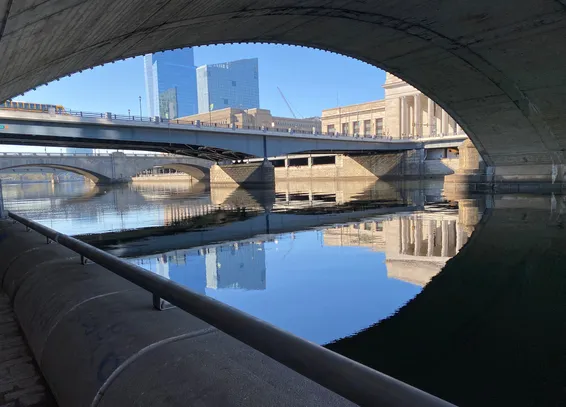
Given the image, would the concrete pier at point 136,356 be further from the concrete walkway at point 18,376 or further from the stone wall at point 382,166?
the stone wall at point 382,166

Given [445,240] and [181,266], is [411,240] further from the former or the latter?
[181,266]

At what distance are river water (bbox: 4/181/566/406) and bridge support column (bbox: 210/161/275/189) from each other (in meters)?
35.3

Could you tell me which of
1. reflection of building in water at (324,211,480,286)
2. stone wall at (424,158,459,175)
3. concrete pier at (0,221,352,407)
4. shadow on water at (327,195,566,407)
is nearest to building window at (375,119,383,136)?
stone wall at (424,158,459,175)

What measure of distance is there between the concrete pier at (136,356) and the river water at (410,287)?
7.89ft

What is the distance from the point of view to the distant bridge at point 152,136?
35.9 metres

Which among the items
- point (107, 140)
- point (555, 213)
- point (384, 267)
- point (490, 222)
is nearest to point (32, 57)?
point (384, 267)

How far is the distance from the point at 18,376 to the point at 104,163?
8493cm

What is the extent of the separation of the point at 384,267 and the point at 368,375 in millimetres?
7541

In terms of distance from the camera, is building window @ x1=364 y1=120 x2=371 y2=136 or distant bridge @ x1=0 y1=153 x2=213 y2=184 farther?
building window @ x1=364 y1=120 x2=371 y2=136

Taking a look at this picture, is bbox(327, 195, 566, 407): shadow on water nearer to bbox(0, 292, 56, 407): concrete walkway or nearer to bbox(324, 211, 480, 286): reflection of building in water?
bbox(324, 211, 480, 286): reflection of building in water

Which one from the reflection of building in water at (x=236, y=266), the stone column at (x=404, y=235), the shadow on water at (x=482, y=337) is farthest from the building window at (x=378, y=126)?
the shadow on water at (x=482, y=337)

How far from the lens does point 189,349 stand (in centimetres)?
228

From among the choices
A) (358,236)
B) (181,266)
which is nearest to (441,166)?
(358,236)

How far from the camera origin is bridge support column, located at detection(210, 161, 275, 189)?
5056 cm
